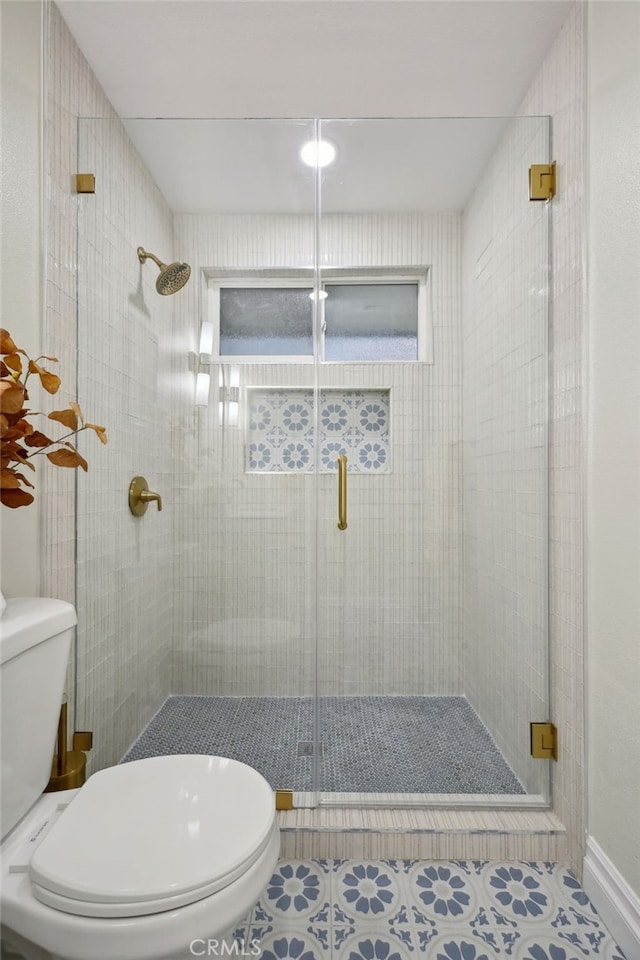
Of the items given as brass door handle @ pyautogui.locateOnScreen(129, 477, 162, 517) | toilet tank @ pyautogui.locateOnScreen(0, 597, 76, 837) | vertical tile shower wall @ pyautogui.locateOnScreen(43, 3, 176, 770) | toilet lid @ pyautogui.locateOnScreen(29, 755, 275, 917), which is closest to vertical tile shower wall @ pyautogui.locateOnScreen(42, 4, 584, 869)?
vertical tile shower wall @ pyautogui.locateOnScreen(43, 3, 176, 770)

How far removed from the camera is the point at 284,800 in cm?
155

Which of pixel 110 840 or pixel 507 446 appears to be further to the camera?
pixel 507 446

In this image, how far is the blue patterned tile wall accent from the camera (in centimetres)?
165

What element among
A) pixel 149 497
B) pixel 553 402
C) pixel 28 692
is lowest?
pixel 28 692

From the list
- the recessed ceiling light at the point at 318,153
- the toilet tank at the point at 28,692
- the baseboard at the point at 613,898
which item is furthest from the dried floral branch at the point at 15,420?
the baseboard at the point at 613,898

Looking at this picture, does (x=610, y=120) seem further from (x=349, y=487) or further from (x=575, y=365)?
(x=349, y=487)

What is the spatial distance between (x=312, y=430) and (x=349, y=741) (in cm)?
101

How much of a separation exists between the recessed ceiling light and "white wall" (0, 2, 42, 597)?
775mm

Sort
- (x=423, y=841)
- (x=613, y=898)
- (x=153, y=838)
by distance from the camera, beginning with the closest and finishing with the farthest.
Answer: (x=153, y=838)
(x=613, y=898)
(x=423, y=841)

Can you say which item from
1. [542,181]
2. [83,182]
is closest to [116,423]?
[83,182]

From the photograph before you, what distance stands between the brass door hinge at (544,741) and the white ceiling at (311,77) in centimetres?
170

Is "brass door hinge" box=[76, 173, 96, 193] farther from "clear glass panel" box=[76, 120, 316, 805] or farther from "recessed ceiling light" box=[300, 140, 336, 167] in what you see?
"recessed ceiling light" box=[300, 140, 336, 167]

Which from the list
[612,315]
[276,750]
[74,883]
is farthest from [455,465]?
[74,883]

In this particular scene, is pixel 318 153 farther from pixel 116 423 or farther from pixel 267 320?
pixel 116 423
